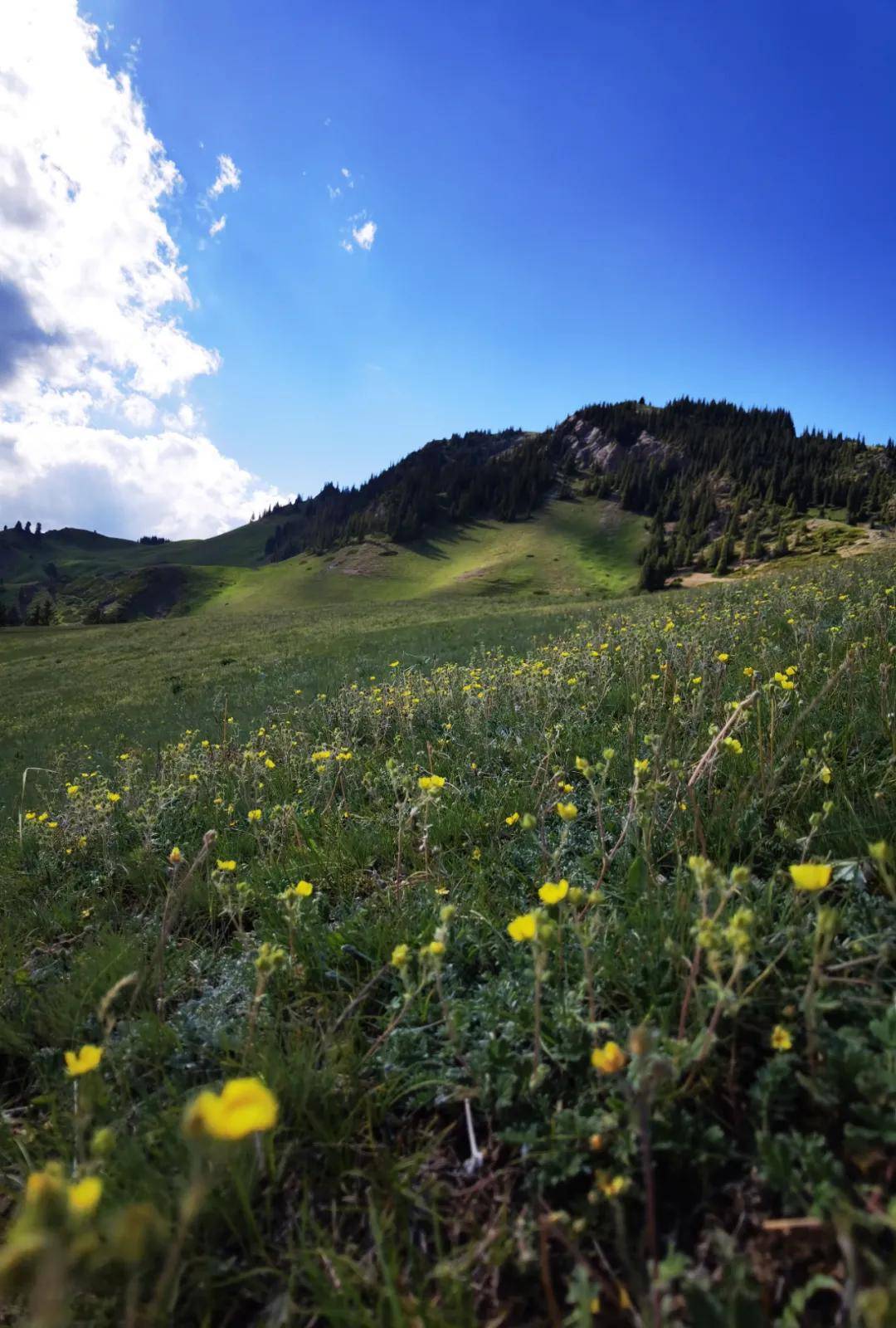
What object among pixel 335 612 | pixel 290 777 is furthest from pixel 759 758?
pixel 335 612

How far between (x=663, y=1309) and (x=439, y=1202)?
0.67 meters

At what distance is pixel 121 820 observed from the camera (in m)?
5.15

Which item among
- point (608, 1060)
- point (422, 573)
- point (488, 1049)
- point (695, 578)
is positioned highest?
point (422, 573)

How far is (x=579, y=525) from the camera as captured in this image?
384ft

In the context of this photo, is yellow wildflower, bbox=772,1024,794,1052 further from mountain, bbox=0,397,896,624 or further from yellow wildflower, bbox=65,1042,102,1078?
mountain, bbox=0,397,896,624

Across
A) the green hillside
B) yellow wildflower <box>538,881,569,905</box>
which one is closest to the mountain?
the green hillside

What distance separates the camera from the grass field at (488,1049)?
4.16 ft

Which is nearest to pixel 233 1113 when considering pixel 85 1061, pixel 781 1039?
pixel 85 1061

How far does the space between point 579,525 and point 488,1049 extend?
12196 centimetres

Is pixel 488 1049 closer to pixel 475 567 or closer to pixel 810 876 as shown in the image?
pixel 810 876

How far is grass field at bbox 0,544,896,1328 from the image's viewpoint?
1.27 m

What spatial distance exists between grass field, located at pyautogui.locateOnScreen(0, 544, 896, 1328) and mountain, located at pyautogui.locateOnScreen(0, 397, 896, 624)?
68.3 metres

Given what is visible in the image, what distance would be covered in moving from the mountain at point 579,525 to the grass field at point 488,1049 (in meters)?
68.3

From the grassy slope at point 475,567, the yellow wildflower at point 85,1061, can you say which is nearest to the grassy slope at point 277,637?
the grassy slope at point 475,567
